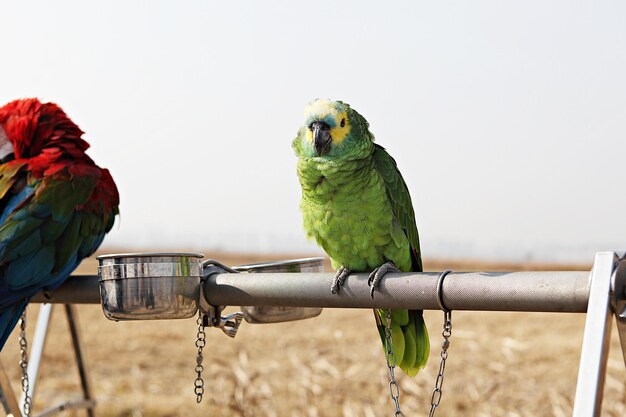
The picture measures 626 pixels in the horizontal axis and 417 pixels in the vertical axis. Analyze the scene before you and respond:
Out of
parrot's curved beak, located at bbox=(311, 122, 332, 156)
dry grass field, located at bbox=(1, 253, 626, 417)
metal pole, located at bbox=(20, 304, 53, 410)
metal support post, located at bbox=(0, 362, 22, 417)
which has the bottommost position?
dry grass field, located at bbox=(1, 253, 626, 417)

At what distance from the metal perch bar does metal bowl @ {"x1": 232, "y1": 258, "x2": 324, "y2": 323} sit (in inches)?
6.9

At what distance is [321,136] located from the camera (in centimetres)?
170

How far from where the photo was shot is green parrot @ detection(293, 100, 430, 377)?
169cm

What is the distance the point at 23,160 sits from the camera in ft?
5.97

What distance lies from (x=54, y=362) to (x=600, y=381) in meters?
4.57

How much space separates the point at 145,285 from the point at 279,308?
0.38 m

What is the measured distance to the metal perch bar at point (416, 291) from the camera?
3.67 feet

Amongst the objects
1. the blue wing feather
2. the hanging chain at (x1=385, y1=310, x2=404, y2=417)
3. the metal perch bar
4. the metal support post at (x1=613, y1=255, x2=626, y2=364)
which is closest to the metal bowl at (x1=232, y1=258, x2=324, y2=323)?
the metal perch bar

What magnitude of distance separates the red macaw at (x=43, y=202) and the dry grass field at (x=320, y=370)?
1.61 metres

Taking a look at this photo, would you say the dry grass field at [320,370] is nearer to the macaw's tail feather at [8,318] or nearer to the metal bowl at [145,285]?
the macaw's tail feather at [8,318]

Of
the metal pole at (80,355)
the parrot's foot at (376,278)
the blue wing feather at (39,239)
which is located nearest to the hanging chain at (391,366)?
the parrot's foot at (376,278)

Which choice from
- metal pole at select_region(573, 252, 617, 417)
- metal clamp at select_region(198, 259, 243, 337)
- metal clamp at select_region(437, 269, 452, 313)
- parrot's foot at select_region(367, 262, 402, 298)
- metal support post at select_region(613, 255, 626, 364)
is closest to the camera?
metal pole at select_region(573, 252, 617, 417)

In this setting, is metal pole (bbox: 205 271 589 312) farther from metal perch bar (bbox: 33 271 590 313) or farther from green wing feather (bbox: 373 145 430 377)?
green wing feather (bbox: 373 145 430 377)

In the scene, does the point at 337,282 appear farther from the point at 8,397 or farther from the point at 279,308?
the point at 8,397
